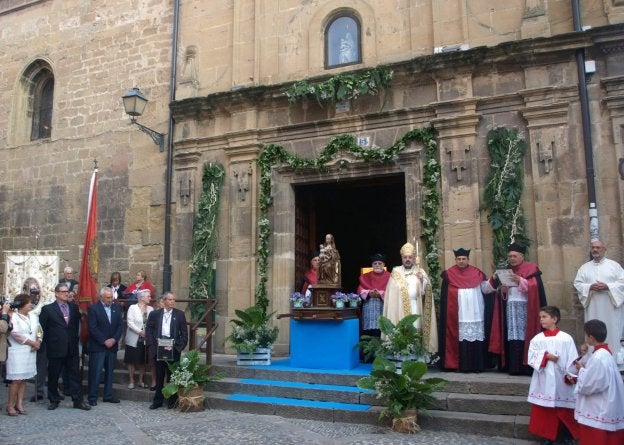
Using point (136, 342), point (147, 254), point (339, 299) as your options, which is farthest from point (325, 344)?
point (147, 254)

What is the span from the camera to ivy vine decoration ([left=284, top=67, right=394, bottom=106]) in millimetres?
10055

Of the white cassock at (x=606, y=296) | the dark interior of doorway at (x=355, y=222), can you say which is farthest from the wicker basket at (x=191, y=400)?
the white cassock at (x=606, y=296)

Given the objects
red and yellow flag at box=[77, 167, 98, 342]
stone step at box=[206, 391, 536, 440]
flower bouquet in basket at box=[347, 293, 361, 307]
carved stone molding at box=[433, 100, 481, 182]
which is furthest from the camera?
red and yellow flag at box=[77, 167, 98, 342]

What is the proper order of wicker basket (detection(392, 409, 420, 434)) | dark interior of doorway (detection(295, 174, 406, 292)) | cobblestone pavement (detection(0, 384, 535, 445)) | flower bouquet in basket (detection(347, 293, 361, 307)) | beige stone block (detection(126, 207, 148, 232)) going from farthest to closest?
1. beige stone block (detection(126, 207, 148, 232))
2. dark interior of doorway (detection(295, 174, 406, 292))
3. flower bouquet in basket (detection(347, 293, 361, 307))
4. wicker basket (detection(392, 409, 420, 434))
5. cobblestone pavement (detection(0, 384, 535, 445))

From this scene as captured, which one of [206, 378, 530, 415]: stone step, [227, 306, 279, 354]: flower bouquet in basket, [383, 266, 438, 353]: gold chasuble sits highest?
[383, 266, 438, 353]: gold chasuble

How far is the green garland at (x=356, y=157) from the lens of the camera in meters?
9.49

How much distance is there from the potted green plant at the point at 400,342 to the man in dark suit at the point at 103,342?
3.77m

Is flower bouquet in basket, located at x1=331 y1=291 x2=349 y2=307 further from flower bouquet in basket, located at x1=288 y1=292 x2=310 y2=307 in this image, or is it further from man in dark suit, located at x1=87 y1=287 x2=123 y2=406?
man in dark suit, located at x1=87 y1=287 x2=123 y2=406

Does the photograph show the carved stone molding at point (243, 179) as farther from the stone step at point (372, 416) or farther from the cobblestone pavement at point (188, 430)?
the cobblestone pavement at point (188, 430)

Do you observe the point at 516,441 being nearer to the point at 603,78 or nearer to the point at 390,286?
the point at 390,286

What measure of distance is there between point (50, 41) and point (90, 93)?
2090mm

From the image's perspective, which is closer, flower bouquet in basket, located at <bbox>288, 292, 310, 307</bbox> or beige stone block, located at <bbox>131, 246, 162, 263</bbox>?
flower bouquet in basket, located at <bbox>288, 292, 310, 307</bbox>

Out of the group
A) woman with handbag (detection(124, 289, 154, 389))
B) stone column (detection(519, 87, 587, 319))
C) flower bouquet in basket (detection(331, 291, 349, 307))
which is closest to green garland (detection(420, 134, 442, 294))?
stone column (detection(519, 87, 587, 319))

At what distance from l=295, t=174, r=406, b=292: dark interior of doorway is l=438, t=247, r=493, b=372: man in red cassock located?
369cm
